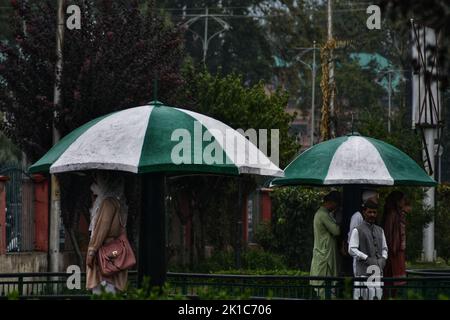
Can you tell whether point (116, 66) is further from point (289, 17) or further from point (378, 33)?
point (378, 33)

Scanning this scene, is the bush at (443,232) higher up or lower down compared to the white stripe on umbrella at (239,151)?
lower down

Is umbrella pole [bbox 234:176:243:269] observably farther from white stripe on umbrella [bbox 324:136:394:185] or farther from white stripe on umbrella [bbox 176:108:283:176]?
white stripe on umbrella [bbox 176:108:283:176]

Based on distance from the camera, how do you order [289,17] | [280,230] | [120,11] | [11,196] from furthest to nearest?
[289,17], [280,230], [120,11], [11,196]

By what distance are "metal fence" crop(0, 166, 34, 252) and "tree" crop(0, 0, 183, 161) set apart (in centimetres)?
61

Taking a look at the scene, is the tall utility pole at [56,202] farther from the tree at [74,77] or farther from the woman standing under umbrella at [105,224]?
the woman standing under umbrella at [105,224]

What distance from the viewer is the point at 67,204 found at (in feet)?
88.3

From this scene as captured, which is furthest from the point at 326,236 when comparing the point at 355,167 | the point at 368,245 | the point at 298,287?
A: the point at 298,287

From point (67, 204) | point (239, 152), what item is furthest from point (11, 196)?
point (239, 152)

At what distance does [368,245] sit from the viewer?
15.2m

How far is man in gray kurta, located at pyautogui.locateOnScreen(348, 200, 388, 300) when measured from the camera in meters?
15.2

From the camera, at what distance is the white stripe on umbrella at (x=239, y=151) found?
13.1 meters

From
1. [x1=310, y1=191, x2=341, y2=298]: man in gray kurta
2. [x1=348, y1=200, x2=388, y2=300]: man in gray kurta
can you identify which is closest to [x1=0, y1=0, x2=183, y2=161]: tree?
[x1=310, y1=191, x2=341, y2=298]: man in gray kurta

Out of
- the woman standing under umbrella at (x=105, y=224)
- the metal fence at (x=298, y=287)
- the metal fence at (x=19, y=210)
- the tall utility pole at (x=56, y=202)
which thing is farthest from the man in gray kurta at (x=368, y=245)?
the metal fence at (x=19, y=210)
